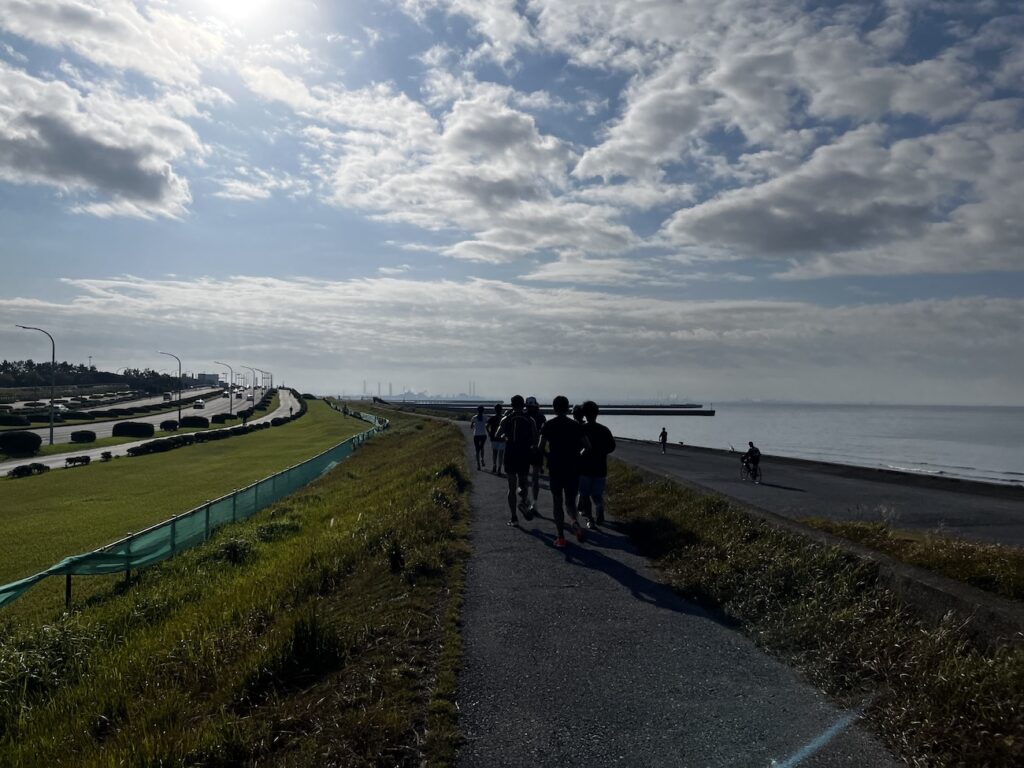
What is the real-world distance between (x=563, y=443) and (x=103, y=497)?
2598 centimetres

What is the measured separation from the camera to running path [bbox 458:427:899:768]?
168 inches

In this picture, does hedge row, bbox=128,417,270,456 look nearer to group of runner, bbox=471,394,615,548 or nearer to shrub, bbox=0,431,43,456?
shrub, bbox=0,431,43,456

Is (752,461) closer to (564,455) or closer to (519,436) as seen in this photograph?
(519,436)

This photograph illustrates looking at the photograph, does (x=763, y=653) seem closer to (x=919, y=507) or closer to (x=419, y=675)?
(x=419, y=675)

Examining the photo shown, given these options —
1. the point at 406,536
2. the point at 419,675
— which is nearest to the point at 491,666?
the point at 419,675

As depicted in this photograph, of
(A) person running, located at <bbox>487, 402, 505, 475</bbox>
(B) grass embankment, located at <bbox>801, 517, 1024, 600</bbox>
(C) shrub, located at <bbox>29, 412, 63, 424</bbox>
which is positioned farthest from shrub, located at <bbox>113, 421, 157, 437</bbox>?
(B) grass embankment, located at <bbox>801, 517, 1024, 600</bbox>

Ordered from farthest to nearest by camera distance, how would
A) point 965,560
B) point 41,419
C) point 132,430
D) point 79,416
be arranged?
point 79,416, point 41,419, point 132,430, point 965,560

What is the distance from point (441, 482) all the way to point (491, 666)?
1060 centimetres

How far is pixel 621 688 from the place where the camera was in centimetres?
518

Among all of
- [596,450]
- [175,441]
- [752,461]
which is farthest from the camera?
[175,441]

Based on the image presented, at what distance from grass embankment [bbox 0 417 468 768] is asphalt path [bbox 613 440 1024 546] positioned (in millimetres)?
6771

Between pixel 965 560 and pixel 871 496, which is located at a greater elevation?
pixel 965 560

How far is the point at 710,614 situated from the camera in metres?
7.02

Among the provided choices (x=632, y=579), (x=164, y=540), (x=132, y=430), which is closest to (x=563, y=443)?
(x=632, y=579)
